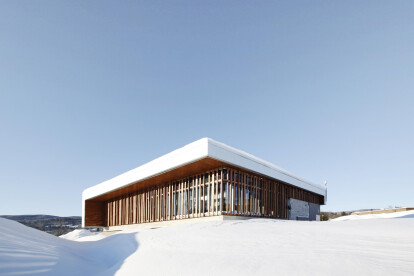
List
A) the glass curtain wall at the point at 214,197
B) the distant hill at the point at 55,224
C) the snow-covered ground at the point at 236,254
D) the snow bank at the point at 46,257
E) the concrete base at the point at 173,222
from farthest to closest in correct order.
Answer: the distant hill at the point at 55,224
the glass curtain wall at the point at 214,197
the concrete base at the point at 173,222
the snow bank at the point at 46,257
the snow-covered ground at the point at 236,254

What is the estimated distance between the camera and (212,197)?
556 inches

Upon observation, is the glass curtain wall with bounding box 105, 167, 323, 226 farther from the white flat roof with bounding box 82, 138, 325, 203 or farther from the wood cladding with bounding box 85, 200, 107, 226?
the wood cladding with bounding box 85, 200, 107, 226

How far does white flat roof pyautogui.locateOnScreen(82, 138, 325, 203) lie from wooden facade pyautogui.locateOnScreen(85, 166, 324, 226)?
55 centimetres

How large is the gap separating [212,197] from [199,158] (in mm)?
2383

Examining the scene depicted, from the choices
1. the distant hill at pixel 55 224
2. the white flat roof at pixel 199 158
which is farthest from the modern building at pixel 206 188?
the distant hill at pixel 55 224

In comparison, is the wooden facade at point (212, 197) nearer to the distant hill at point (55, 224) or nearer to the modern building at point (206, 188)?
the modern building at point (206, 188)

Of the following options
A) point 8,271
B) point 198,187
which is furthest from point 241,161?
point 8,271

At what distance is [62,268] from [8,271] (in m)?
1.05

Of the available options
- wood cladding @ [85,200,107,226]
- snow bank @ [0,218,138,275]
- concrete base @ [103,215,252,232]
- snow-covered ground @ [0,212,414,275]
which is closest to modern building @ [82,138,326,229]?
concrete base @ [103,215,252,232]

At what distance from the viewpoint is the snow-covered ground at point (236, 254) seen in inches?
185

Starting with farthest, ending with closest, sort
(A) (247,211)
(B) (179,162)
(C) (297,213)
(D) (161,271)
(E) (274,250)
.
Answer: (C) (297,213), (A) (247,211), (B) (179,162), (E) (274,250), (D) (161,271)

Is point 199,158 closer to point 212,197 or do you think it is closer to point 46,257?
point 212,197

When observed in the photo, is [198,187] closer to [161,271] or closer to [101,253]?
[101,253]

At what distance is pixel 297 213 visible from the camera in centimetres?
2081
